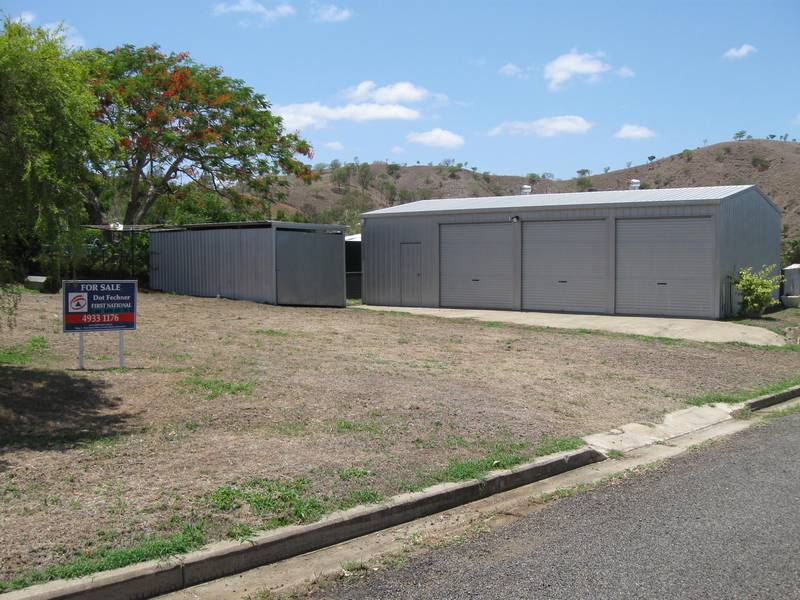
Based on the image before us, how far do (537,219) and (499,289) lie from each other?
8.84ft

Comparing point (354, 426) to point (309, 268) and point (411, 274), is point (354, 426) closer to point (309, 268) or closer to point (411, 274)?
point (309, 268)

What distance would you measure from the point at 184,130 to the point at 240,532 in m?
25.1

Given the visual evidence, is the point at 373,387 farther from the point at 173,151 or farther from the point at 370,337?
the point at 173,151

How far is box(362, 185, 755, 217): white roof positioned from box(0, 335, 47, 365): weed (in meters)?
16.8

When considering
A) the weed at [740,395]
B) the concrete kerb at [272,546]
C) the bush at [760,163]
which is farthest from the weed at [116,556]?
the bush at [760,163]

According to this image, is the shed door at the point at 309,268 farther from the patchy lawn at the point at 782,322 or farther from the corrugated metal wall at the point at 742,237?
the patchy lawn at the point at 782,322

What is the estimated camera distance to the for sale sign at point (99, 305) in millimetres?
10352

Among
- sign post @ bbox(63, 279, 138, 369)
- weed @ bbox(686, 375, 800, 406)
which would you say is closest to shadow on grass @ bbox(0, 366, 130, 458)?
sign post @ bbox(63, 279, 138, 369)

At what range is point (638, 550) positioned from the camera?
227 inches

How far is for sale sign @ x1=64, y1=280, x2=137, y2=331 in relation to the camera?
10.4 metres

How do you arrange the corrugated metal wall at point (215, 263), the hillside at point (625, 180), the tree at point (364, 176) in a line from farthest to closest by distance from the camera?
the tree at point (364, 176)
the hillside at point (625, 180)
the corrugated metal wall at point (215, 263)

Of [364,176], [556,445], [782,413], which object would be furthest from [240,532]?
[364,176]

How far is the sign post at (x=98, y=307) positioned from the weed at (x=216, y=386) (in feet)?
4.30

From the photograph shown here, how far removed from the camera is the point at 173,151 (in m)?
28.7
